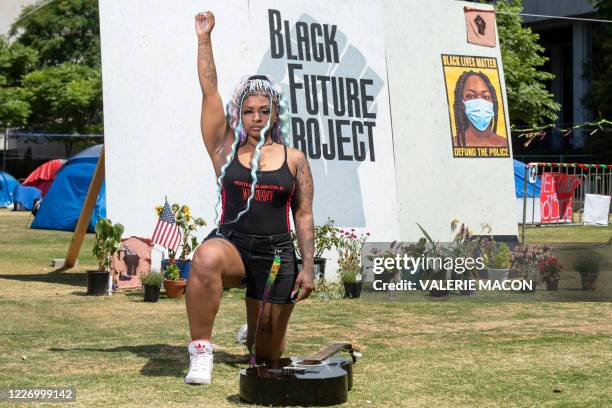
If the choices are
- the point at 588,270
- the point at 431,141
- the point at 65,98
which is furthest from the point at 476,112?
the point at 65,98

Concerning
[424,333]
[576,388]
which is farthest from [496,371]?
[424,333]

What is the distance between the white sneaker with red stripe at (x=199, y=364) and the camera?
6.39 m

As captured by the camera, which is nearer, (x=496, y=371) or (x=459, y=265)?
(x=496, y=371)

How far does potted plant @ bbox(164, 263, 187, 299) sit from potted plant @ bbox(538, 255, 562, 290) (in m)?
4.13

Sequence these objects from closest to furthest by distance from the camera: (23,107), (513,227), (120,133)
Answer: (120,133) → (513,227) → (23,107)

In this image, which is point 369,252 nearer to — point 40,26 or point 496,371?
point 496,371

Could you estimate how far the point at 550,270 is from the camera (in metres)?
11.6

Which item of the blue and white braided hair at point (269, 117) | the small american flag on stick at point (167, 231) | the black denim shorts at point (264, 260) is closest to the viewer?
the black denim shorts at point (264, 260)

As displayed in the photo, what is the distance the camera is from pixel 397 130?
1401 cm

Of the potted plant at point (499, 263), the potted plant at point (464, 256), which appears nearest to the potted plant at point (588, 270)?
the potted plant at point (499, 263)

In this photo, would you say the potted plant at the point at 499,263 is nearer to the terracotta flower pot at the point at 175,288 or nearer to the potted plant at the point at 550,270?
the potted plant at the point at 550,270

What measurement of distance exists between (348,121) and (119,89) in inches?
121

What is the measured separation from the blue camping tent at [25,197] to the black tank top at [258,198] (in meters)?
34.5

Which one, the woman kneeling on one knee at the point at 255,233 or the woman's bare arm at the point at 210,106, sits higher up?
the woman's bare arm at the point at 210,106
